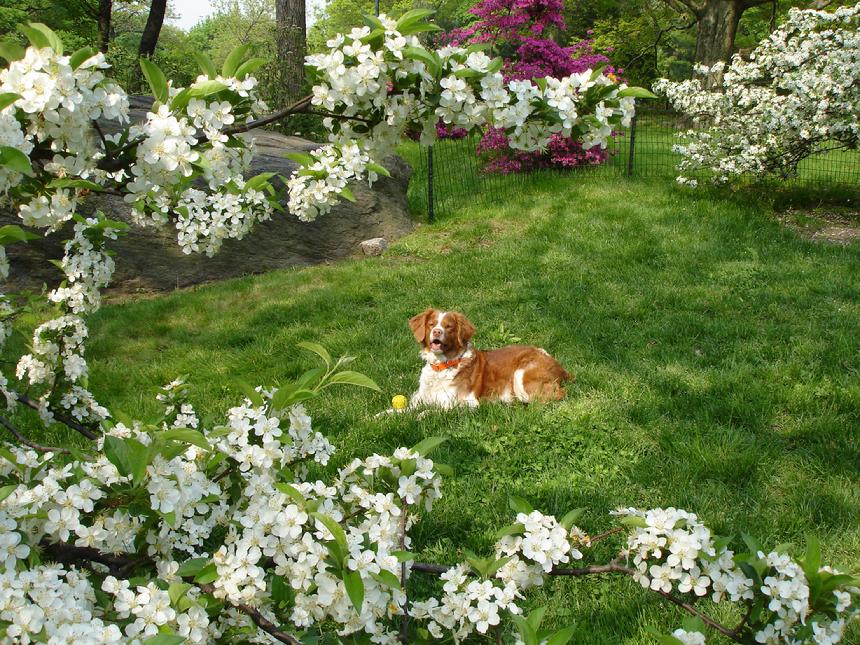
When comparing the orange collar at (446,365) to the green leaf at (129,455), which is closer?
the green leaf at (129,455)

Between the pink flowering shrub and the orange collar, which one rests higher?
the pink flowering shrub

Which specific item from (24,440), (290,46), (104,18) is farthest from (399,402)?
(104,18)

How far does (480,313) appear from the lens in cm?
740

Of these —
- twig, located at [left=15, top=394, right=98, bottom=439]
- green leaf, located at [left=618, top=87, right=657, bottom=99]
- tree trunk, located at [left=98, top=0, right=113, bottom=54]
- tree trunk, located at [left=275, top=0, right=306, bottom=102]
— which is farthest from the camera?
tree trunk, located at [left=98, top=0, right=113, bottom=54]

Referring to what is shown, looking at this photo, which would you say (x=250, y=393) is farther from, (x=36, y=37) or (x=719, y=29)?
(x=719, y=29)

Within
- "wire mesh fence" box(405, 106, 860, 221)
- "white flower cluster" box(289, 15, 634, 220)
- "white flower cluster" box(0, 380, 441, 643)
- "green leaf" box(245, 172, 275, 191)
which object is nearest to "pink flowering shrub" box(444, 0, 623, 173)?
"wire mesh fence" box(405, 106, 860, 221)

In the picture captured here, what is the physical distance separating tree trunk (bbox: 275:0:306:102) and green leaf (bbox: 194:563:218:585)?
14.0 metres

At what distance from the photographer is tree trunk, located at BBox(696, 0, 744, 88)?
16625 millimetres

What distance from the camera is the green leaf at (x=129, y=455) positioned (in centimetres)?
154

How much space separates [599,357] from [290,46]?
37.2 ft

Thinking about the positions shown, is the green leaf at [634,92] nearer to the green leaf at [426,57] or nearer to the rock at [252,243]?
the green leaf at [426,57]

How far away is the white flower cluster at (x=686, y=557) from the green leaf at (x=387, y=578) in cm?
66

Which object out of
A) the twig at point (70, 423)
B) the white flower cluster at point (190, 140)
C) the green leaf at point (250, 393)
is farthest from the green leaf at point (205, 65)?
the twig at point (70, 423)

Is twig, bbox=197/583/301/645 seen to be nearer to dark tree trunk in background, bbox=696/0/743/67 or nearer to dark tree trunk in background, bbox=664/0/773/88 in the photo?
dark tree trunk in background, bbox=664/0/773/88
